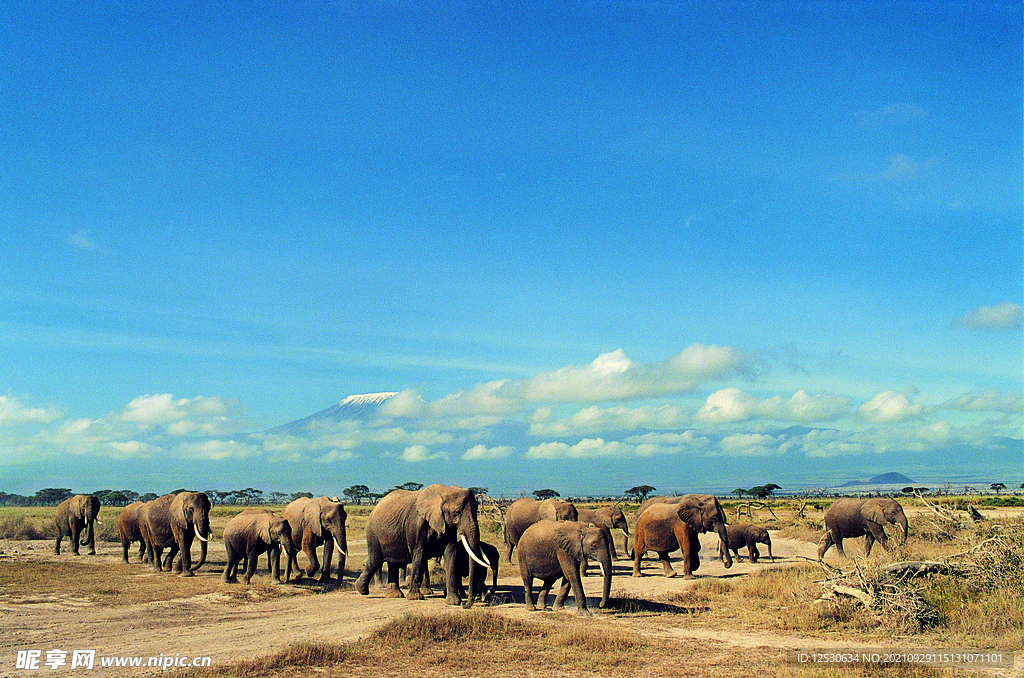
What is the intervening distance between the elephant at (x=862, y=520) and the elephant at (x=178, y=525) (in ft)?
83.4

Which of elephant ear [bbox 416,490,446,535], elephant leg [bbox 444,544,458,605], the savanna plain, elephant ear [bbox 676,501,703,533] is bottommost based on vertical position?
the savanna plain

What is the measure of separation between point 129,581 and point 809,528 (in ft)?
141

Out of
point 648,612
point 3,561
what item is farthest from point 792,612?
point 3,561

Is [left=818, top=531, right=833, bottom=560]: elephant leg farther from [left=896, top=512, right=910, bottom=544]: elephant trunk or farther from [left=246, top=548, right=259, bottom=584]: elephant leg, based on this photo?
[left=246, top=548, right=259, bottom=584]: elephant leg

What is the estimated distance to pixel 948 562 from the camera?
1962cm

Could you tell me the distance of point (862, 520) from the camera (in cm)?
3195

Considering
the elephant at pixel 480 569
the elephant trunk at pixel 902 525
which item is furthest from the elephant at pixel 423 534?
the elephant trunk at pixel 902 525

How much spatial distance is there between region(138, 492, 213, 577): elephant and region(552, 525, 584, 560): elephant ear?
15.2 meters

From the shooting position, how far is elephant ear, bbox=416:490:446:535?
21.3m

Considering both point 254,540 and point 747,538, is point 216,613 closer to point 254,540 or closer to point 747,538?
point 254,540

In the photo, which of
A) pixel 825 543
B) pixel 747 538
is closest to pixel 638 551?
pixel 747 538

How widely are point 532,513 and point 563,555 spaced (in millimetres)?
9837

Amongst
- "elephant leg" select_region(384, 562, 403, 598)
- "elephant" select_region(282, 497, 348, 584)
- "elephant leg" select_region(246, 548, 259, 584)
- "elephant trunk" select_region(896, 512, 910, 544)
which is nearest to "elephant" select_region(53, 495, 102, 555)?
"elephant" select_region(282, 497, 348, 584)

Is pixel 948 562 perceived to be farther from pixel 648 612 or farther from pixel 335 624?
pixel 335 624
